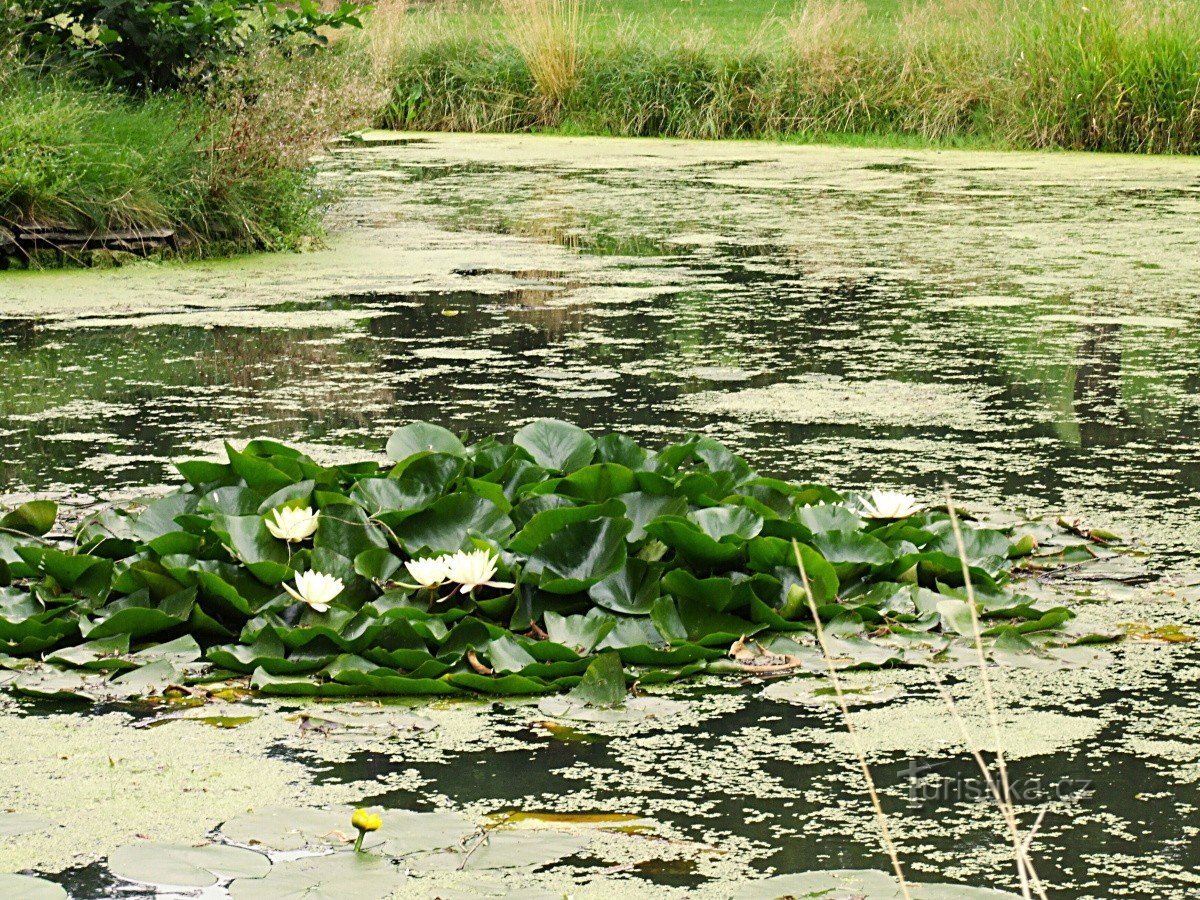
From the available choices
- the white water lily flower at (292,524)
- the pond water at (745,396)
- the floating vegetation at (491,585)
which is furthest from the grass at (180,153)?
the white water lily flower at (292,524)

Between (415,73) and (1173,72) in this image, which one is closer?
(1173,72)

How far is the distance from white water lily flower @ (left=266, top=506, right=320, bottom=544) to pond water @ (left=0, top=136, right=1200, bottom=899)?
0.47 m

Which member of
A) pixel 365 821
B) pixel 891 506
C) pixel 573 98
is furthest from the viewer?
pixel 573 98

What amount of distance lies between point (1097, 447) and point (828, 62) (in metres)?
9.39

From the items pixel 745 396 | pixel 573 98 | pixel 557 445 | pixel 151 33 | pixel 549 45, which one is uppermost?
pixel 151 33

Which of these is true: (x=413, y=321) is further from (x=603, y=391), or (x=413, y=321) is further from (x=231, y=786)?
(x=231, y=786)

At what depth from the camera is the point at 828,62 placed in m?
12.9

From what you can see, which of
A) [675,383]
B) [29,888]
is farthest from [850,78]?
[29,888]

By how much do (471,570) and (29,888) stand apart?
101cm

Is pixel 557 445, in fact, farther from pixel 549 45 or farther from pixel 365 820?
pixel 549 45

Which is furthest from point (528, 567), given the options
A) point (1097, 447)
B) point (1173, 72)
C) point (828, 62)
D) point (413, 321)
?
point (828, 62)

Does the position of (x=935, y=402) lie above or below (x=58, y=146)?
below

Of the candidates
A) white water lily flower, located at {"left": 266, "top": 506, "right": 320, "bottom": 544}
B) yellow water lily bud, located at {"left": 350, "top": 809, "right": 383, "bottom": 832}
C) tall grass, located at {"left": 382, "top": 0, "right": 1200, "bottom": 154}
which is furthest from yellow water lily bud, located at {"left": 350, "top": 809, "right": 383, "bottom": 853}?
tall grass, located at {"left": 382, "top": 0, "right": 1200, "bottom": 154}

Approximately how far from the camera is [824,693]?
8.05ft
